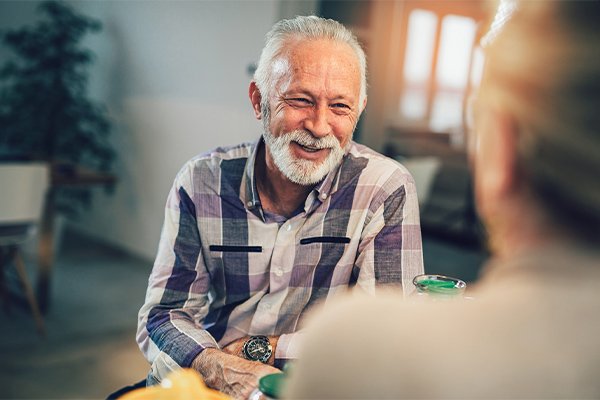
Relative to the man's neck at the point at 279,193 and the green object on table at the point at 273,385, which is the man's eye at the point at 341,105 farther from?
the green object on table at the point at 273,385

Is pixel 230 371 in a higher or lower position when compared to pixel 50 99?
lower

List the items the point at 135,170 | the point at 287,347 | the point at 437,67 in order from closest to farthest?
the point at 287,347
the point at 135,170
the point at 437,67

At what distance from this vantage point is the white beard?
1.40 metres

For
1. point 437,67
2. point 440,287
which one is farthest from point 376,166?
point 437,67

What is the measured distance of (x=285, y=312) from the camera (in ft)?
4.55

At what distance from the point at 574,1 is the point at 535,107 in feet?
0.29

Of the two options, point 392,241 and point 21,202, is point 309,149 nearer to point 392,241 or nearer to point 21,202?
point 392,241

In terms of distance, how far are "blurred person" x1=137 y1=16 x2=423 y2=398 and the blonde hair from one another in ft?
2.75

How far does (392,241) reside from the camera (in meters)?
1.37

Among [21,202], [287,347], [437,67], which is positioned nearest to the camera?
[287,347]

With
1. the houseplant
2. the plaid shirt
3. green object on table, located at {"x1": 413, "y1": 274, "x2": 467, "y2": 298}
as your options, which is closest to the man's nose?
the plaid shirt

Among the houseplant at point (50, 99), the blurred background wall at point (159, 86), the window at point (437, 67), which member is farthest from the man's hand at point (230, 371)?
the window at point (437, 67)

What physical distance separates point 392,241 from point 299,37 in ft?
1.62

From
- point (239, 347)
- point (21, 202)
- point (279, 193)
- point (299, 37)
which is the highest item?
point (299, 37)
